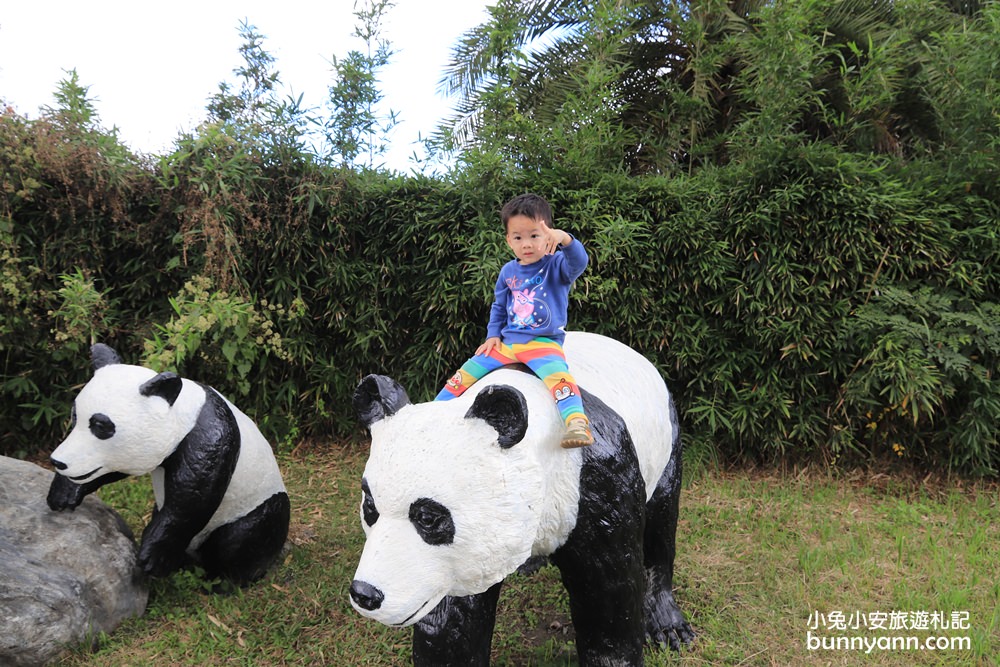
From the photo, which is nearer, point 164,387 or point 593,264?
point 164,387

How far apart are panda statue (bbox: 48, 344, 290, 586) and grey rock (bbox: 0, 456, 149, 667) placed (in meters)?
0.11

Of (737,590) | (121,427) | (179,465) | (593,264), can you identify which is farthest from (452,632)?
(593,264)

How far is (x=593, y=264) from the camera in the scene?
4328 millimetres

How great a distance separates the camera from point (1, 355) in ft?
14.0

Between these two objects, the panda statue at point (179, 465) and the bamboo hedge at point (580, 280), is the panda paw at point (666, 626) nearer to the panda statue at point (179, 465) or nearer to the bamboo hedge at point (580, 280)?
the panda statue at point (179, 465)

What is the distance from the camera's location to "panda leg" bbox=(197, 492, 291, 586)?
292 cm

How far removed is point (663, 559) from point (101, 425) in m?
2.38

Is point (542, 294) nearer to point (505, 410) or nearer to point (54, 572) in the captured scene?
point (505, 410)

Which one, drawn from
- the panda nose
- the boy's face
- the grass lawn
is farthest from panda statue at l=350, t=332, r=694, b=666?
the grass lawn

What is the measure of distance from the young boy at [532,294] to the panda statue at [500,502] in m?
0.11

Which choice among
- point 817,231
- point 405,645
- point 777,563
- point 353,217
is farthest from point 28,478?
point 817,231

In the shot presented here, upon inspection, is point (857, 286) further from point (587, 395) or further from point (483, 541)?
point (483, 541)

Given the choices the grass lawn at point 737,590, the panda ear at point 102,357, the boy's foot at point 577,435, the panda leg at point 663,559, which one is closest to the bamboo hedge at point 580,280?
the grass lawn at point 737,590

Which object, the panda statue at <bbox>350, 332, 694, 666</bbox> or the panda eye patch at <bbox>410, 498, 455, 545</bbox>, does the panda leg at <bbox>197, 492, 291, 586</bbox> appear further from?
the panda eye patch at <bbox>410, 498, 455, 545</bbox>
